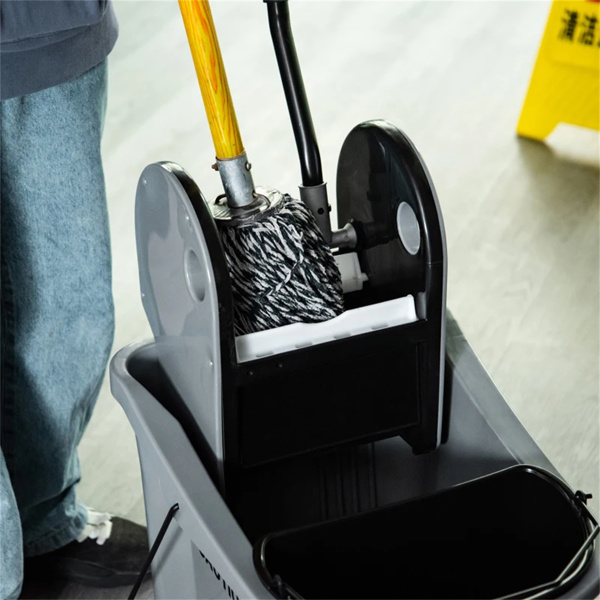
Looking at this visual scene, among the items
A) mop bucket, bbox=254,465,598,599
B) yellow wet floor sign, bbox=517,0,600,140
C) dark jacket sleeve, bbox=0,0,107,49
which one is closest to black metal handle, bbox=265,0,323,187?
dark jacket sleeve, bbox=0,0,107,49

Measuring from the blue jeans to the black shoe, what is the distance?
0.08 ft

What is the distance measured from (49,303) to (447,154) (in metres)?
1.42

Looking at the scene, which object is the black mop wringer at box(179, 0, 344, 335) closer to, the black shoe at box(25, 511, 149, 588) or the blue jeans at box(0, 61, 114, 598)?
the blue jeans at box(0, 61, 114, 598)

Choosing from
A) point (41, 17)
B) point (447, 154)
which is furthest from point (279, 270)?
point (447, 154)

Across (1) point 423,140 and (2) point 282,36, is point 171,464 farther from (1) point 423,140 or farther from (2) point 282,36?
(1) point 423,140

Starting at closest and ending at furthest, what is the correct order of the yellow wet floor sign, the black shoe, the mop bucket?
the mop bucket < the black shoe < the yellow wet floor sign

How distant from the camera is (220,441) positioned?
84cm

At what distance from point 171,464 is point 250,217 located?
9.0 inches

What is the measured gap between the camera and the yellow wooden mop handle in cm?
80

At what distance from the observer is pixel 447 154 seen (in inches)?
89.6

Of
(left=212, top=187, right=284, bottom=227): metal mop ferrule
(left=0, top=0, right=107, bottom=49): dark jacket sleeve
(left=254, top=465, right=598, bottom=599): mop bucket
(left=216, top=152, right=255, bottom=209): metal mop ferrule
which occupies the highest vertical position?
(left=0, top=0, right=107, bottom=49): dark jacket sleeve

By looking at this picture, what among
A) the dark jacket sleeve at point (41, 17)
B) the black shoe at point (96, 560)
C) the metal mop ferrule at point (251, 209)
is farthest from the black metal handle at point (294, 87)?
the black shoe at point (96, 560)

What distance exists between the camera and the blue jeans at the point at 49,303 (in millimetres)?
952

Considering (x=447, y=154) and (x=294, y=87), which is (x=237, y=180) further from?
(x=447, y=154)
